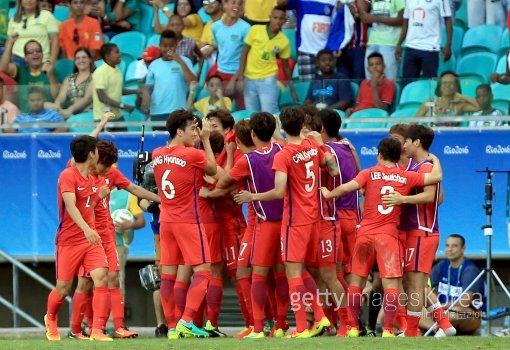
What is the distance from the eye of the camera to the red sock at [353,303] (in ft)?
44.2

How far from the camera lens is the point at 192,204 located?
44.7 ft

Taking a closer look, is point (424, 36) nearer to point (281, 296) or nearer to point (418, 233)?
point (418, 233)

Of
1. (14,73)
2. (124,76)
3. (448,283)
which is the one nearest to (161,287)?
(448,283)

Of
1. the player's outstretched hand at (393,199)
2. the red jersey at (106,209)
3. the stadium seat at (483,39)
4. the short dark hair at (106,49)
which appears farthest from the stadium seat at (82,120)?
the player's outstretched hand at (393,199)

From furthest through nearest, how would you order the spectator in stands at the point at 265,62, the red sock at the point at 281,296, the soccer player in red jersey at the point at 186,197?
the spectator in stands at the point at 265,62 → the red sock at the point at 281,296 → the soccer player in red jersey at the point at 186,197

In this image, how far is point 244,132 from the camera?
1374 centimetres

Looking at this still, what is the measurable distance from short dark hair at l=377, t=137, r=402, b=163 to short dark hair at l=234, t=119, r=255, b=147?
1307 millimetres

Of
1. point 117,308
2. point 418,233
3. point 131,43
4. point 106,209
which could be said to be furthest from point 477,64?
point 117,308

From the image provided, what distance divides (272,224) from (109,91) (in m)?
4.81

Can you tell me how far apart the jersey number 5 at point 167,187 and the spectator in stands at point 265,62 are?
3832mm

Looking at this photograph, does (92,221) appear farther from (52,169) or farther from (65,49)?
(65,49)

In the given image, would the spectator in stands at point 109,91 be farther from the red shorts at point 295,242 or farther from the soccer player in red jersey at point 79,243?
the red shorts at point 295,242

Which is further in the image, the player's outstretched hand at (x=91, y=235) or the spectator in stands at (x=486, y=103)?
the spectator in stands at (x=486, y=103)

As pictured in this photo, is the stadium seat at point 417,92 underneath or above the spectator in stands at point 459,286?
above
